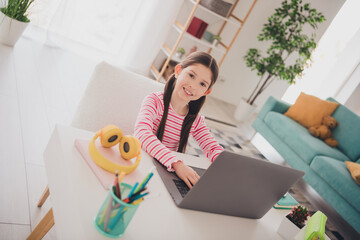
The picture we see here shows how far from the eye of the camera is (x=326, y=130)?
3229 millimetres

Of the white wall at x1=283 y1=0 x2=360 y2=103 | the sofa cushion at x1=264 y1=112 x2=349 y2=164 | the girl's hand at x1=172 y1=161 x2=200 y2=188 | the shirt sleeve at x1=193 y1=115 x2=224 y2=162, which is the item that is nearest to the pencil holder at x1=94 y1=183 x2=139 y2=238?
the girl's hand at x1=172 y1=161 x2=200 y2=188

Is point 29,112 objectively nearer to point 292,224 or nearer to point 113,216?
point 113,216

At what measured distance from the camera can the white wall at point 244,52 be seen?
412cm

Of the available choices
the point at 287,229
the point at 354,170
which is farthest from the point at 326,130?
the point at 287,229

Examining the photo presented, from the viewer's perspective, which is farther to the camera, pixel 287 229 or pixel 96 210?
pixel 287 229

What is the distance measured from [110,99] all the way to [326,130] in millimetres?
2821

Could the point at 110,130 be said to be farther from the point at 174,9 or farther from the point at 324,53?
the point at 324,53

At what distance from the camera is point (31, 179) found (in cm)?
146

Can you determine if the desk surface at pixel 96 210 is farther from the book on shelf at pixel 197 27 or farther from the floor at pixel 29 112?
the book on shelf at pixel 197 27

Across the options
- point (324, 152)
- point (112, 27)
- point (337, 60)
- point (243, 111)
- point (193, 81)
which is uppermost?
point (337, 60)

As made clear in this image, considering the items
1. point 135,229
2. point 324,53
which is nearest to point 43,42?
point 135,229

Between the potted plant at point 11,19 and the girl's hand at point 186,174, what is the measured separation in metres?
2.42

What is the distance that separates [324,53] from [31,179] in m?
5.11

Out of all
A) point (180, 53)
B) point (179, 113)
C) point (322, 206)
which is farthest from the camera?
point (180, 53)
